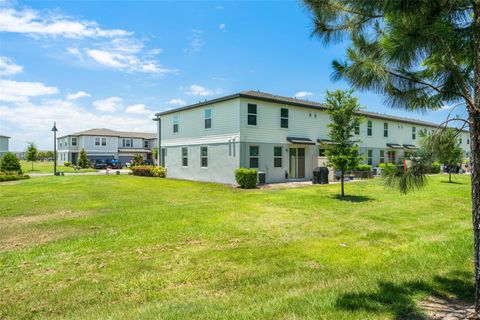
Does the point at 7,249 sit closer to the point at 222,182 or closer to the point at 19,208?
the point at 19,208

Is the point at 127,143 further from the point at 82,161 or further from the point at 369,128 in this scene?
the point at 369,128

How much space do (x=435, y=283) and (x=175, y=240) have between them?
16.3 feet

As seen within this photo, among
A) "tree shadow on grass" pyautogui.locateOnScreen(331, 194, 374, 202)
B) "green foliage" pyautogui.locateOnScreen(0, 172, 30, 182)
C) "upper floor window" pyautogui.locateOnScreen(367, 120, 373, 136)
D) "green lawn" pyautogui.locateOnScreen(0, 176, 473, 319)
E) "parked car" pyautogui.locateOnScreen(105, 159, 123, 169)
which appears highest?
"upper floor window" pyautogui.locateOnScreen(367, 120, 373, 136)

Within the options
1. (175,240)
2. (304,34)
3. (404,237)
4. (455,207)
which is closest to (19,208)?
(175,240)

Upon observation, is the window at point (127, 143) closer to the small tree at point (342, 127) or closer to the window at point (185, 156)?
the window at point (185, 156)

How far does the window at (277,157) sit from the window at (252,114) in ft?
8.24

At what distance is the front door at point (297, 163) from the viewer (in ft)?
70.6

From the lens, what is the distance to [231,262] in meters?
5.47

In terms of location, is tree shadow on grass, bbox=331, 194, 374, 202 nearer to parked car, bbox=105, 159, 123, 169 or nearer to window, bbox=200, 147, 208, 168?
window, bbox=200, 147, 208, 168

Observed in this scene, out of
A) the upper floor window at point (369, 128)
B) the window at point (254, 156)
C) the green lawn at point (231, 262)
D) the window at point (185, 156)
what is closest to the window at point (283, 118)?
the window at point (254, 156)

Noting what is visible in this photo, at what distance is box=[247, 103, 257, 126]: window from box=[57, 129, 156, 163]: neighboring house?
40731mm

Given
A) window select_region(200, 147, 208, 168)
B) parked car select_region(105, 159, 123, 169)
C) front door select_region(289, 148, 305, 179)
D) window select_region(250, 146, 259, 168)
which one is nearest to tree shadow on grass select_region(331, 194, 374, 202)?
window select_region(250, 146, 259, 168)

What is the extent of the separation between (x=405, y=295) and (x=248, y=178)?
13.3 metres

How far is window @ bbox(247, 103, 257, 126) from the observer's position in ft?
61.9
